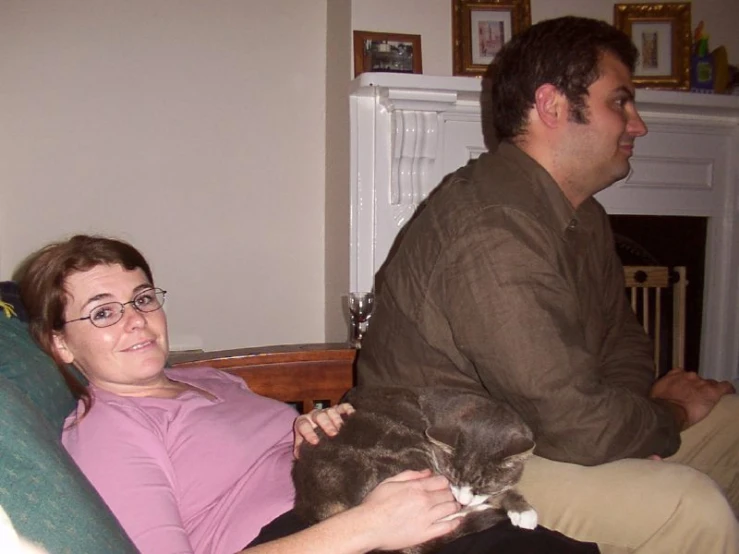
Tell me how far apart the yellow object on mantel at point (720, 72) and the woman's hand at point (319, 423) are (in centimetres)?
247

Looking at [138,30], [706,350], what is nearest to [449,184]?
[138,30]

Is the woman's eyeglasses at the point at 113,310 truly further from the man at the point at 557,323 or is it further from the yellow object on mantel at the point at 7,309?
the man at the point at 557,323

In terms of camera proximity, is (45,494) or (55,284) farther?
(55,284)

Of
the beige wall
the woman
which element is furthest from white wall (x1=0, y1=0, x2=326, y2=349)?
the woman

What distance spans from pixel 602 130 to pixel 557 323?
54cm

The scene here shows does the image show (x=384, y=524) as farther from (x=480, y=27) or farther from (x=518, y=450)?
(x=480, y=27)

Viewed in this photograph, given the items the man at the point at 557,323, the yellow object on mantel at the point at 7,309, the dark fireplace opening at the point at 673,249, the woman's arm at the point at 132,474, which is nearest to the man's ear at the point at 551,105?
the man at the point at 557,323

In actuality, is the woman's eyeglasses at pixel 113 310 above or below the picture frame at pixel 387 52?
below

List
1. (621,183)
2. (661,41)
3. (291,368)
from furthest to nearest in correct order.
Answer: (621,183)
(661,41)
(291,368)

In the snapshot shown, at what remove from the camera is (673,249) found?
3.12m

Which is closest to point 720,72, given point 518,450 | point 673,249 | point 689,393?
point 673,249

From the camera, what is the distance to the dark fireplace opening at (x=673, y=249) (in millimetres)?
3059

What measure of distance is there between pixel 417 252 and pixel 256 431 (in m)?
0.52

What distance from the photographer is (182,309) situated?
275cm
